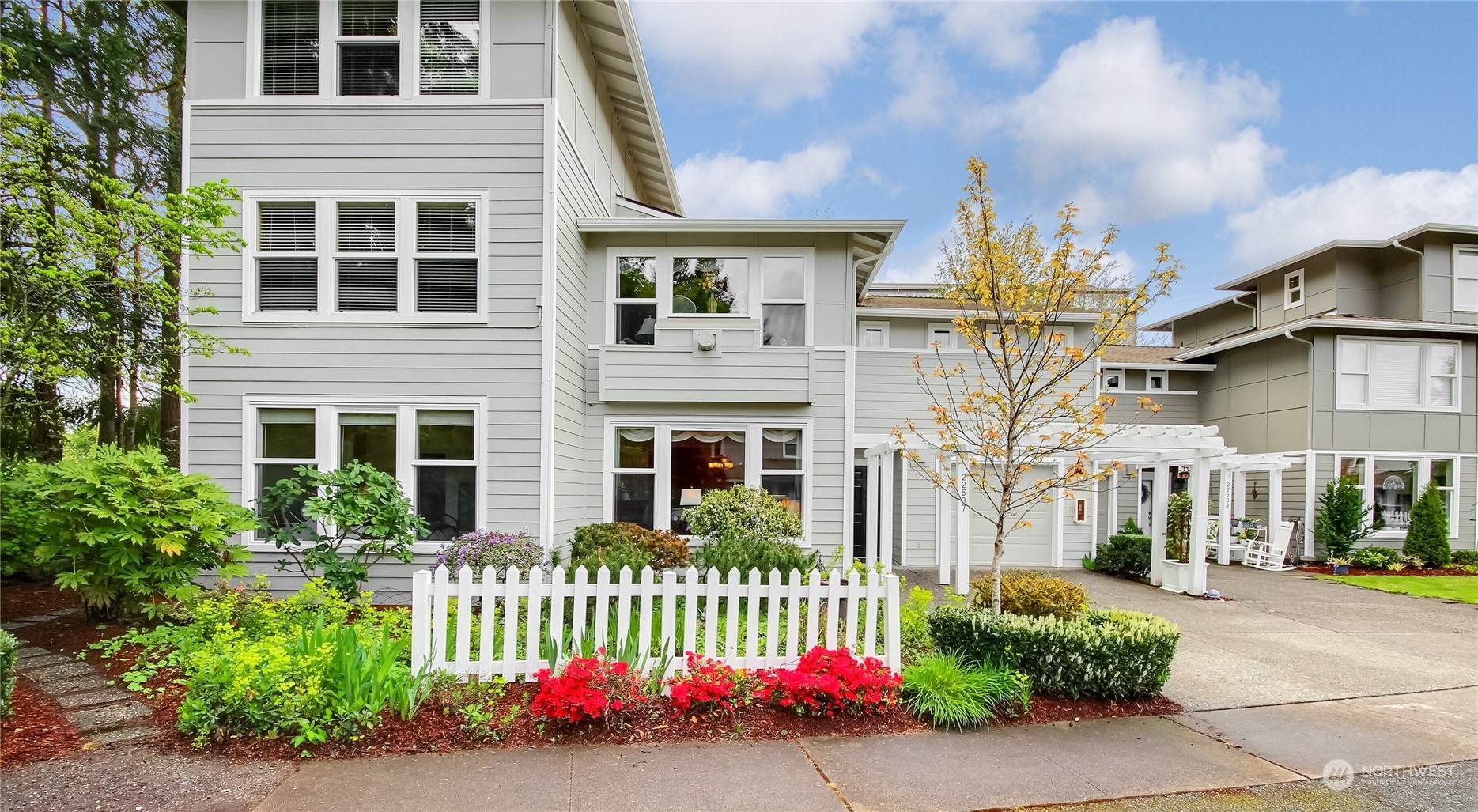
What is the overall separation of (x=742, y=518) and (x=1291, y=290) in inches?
639

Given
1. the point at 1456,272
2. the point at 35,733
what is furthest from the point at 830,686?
the point at 1456,272

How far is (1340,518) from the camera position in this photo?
14531 millimetres

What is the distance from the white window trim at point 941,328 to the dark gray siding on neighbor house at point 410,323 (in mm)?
8988

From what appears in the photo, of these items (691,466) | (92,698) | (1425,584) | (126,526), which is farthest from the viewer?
(1425,584)

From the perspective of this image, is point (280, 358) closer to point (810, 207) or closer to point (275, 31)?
point (275, 31)

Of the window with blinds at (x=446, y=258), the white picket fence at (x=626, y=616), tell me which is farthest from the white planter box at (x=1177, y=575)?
the window with blinds at (x=446, y=258)

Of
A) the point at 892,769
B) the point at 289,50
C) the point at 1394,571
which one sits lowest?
the point at 1394,571

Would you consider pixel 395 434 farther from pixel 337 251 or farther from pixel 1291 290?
pixel 1291 290

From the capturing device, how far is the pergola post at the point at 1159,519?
11898 millimetres

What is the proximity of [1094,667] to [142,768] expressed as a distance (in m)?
5.93

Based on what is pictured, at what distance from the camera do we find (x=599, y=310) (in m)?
10.4

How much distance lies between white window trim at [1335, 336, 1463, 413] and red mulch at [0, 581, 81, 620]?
21.2 meters

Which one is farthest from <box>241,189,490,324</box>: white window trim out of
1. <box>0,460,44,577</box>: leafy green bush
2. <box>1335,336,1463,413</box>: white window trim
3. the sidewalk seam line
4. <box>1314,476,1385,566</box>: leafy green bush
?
<box>1335,336,1463,413</box>: white window trim

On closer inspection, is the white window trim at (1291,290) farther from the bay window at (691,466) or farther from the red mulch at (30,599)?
the red mulch at (30,599)
